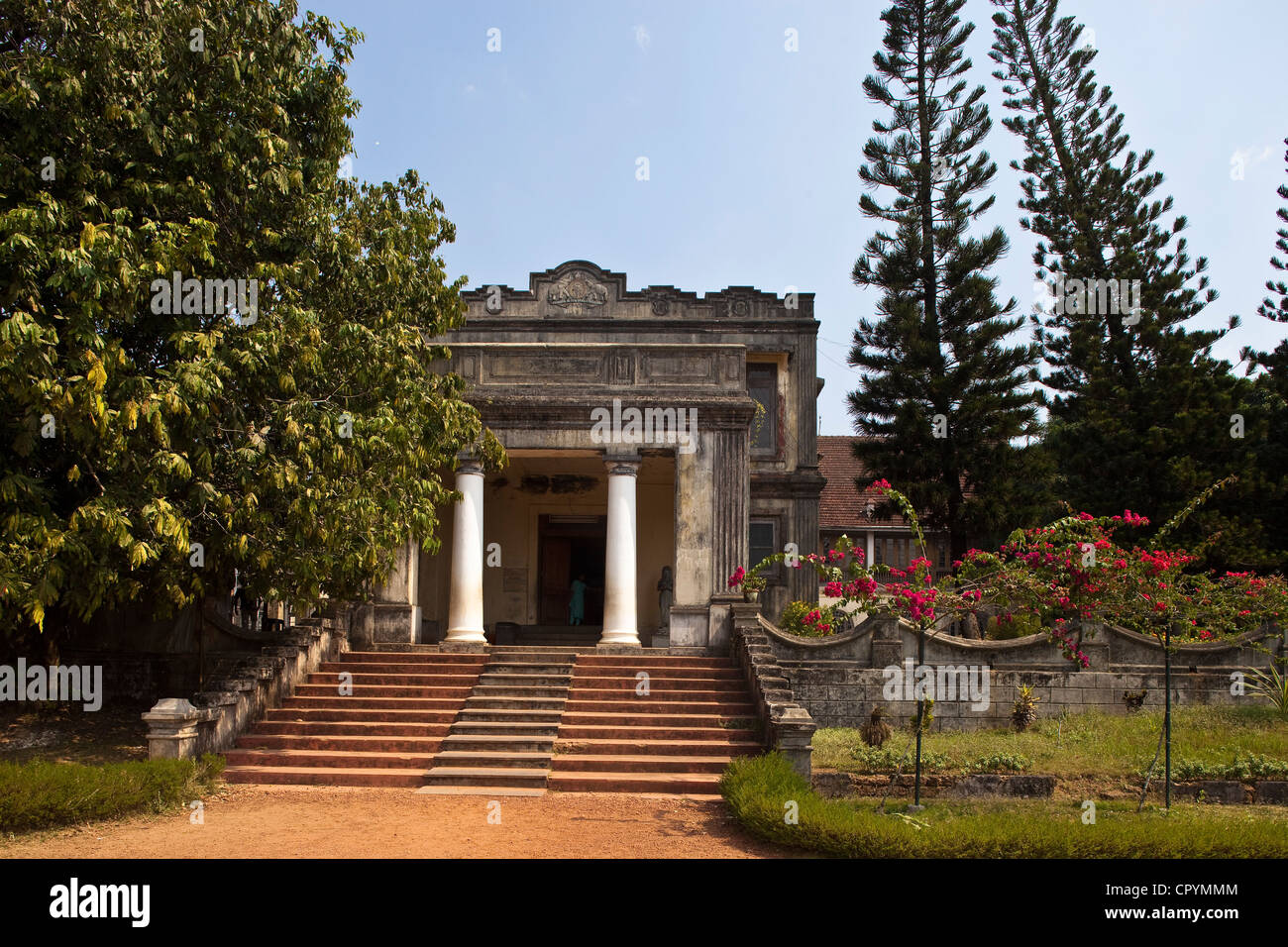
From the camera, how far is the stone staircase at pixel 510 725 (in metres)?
11.0

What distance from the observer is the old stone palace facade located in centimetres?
1505

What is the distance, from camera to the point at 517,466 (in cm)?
1817

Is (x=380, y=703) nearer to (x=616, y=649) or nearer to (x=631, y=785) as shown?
(x=616, y=649)

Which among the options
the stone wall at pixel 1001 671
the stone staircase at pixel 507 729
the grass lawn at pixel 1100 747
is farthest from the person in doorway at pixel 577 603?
the grass lawn at pixel 1100 747

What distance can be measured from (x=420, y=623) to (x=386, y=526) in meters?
4.56

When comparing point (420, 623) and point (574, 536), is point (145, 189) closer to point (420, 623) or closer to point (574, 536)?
point (420, 623)

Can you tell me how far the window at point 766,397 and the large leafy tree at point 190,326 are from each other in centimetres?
1065

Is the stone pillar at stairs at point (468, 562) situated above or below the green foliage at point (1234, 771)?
above

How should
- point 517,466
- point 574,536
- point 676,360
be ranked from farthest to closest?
1. point 574,536
2. point 517,466
3. point 676,360

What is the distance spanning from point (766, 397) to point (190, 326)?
13.6 m

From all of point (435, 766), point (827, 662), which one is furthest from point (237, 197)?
point (827, 662)

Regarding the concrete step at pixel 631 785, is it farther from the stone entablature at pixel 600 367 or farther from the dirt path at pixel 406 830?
the stone entablature at pixel 600 367

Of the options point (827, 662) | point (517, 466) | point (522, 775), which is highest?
point (517, 466)

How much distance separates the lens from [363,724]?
12.2m
